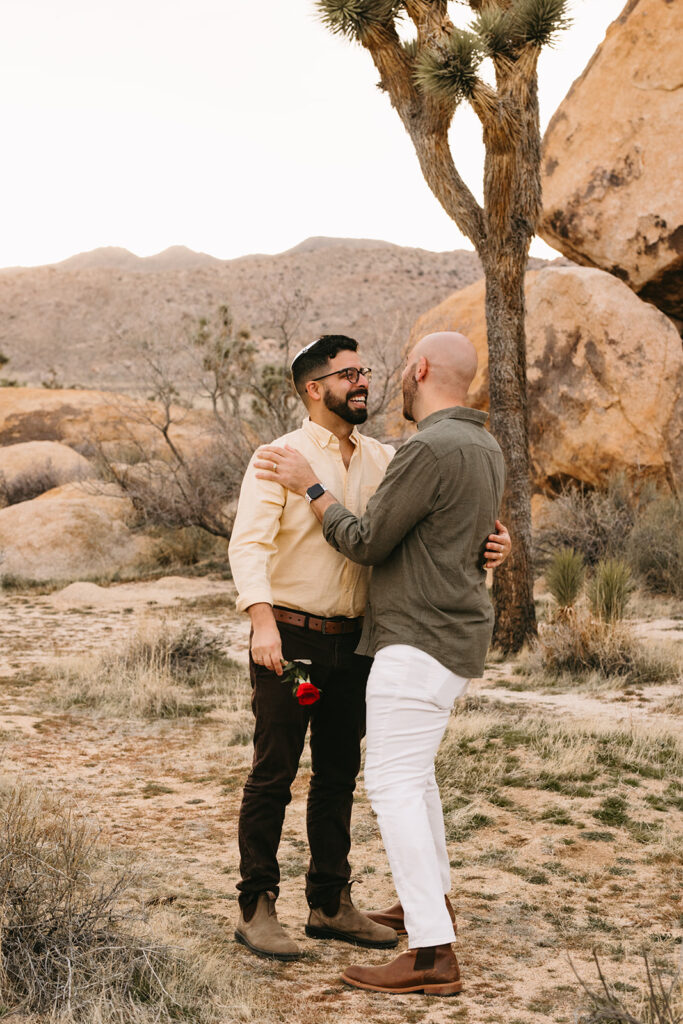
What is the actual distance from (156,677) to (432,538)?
4.73m

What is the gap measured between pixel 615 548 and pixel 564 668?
388cm

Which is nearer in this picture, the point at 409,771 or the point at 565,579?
the point at 409,771

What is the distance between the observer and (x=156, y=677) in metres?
7.26

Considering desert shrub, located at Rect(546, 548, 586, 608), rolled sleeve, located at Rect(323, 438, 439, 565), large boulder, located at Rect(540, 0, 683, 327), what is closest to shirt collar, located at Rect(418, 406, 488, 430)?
rolled sleeve, located at Rect(323, 438, 439, 565)

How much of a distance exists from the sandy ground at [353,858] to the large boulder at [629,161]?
7167 millimetres

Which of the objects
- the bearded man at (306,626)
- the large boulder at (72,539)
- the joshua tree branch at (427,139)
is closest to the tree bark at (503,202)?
the joshua tree branch at (427,139)

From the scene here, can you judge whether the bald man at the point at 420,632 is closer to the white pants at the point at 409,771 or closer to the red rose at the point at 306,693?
the white pants at the point at 409,771

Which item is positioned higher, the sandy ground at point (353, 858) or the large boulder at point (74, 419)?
the large boulder at point (74, 419)

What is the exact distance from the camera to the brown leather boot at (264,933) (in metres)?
3.19

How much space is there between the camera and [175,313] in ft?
169

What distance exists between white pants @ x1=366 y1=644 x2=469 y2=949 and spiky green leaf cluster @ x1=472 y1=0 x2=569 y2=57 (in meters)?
5.95

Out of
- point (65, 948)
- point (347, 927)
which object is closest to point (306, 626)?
point (347, 927)

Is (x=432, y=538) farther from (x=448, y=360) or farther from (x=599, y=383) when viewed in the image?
(x=599, y=383)

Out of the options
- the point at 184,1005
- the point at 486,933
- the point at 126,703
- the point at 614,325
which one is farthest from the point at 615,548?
the point at 184,1005
